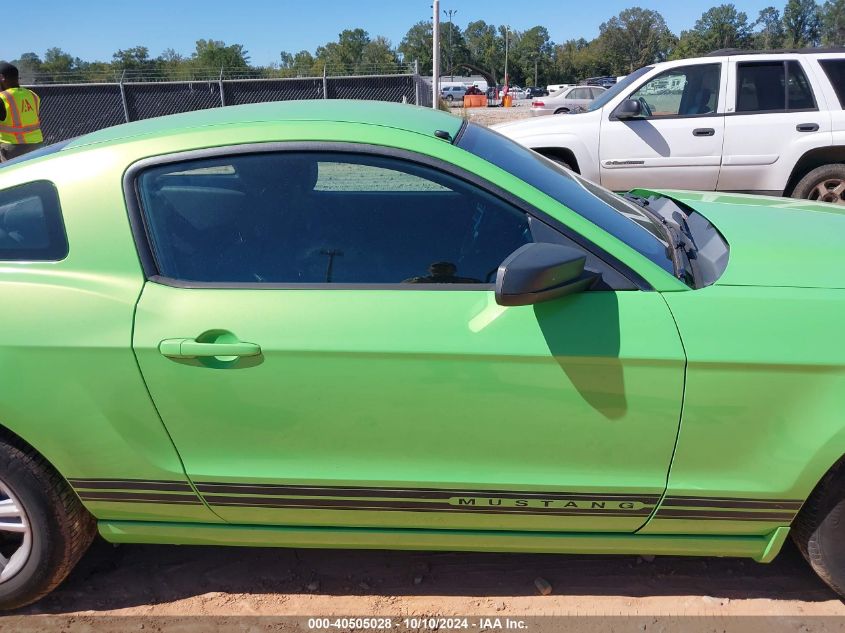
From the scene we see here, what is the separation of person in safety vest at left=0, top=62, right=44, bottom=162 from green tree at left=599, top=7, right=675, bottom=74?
10678 centimetres

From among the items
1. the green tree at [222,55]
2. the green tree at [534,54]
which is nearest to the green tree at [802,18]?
the green tree at [534,54]

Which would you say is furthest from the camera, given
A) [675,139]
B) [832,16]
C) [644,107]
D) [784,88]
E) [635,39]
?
[635,39]

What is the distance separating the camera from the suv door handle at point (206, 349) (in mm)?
1979

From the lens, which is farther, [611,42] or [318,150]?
[611,42]

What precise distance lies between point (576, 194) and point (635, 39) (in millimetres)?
116098

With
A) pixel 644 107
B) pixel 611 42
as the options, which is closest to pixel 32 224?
pixel 644 107

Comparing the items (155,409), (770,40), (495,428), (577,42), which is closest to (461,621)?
(495,428)

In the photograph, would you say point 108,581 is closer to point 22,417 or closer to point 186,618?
point 186,618

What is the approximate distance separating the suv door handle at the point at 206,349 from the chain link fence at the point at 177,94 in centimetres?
A: 1400

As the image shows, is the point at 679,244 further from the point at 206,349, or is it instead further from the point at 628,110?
the point at 628,110

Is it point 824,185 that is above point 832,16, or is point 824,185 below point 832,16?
below

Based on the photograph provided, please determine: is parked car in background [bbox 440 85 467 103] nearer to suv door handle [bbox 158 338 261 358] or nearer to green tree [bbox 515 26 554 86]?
green tree [bbox 515 26 554 86]

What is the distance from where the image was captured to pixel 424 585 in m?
2.47

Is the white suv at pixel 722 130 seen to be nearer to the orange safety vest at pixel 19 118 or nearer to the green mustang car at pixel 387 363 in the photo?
the orange safety vest at pixel 19 118
